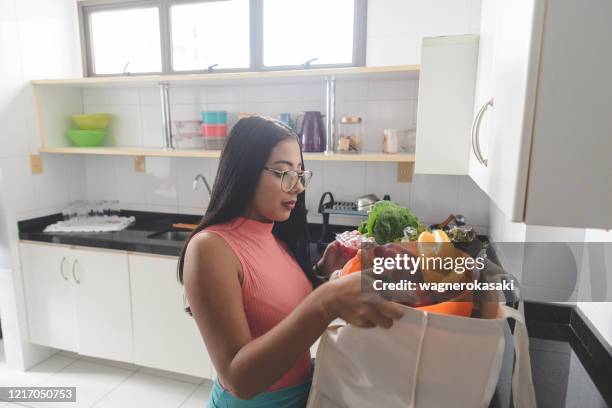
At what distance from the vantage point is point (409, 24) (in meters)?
1.96

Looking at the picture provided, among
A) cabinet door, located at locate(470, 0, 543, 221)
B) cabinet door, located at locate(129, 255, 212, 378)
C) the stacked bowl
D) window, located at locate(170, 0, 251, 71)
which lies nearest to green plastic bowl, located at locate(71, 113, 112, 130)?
the stacked bowl

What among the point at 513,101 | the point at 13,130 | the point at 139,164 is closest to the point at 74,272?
the point at 139,164

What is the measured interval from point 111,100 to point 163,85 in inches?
23.1

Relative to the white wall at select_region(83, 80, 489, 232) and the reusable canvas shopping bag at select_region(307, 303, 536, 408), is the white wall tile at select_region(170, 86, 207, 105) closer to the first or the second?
the white wall at select_region(83, 80, 489, 232)

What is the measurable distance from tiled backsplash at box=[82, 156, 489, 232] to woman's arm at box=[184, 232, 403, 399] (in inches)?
59.1

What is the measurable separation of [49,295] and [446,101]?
239cm

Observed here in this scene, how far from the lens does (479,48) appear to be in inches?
51.7

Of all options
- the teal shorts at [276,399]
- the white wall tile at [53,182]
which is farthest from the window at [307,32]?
the teal shorts at [276,399]

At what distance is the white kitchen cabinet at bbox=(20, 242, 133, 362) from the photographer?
2100 mm

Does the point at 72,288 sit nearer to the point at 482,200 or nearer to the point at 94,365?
the point at 94,365

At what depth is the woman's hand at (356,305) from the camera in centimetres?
55

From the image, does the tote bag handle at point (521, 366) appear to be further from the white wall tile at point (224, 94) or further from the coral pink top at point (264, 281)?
the white wall tile at point (224, 94)

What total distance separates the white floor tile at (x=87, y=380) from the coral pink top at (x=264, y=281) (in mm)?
1799

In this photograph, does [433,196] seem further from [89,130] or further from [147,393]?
[89,130]
